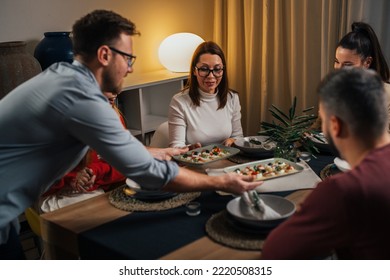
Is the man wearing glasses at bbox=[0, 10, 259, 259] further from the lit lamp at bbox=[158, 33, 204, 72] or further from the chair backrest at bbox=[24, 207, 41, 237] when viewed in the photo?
the lit lamp at bbox=[158, 33, 204, 72]

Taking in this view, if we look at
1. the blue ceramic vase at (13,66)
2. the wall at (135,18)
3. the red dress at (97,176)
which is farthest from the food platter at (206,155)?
the wall at (135,18)

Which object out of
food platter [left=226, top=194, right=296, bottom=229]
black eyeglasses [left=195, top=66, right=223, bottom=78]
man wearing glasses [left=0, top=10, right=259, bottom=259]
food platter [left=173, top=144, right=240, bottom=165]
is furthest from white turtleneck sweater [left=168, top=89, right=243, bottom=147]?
food platter [left=226, top=194, right=296, bottom=229]

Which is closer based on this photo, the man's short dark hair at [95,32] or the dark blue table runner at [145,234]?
the dark blue table runner at [145,234]

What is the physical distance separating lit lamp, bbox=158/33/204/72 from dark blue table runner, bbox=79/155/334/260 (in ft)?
6.95

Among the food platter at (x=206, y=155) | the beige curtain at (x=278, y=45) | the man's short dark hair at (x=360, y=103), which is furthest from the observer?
the beige curtain at (x=278, y=45)

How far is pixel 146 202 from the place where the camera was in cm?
172

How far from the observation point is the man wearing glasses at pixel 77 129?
1.50 meters

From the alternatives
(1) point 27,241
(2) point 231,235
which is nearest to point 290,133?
(2) point 231,235

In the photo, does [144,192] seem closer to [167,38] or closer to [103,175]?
[103,175]

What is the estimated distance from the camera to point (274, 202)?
62.0 inches

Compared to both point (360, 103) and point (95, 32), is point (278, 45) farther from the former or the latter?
point (360, 103)

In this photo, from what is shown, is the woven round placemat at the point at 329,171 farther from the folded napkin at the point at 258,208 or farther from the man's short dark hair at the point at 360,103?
the man's short dark hair at the point at 360,103

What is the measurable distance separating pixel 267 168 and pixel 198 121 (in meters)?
0.93

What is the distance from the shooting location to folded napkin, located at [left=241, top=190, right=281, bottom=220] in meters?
1.46
